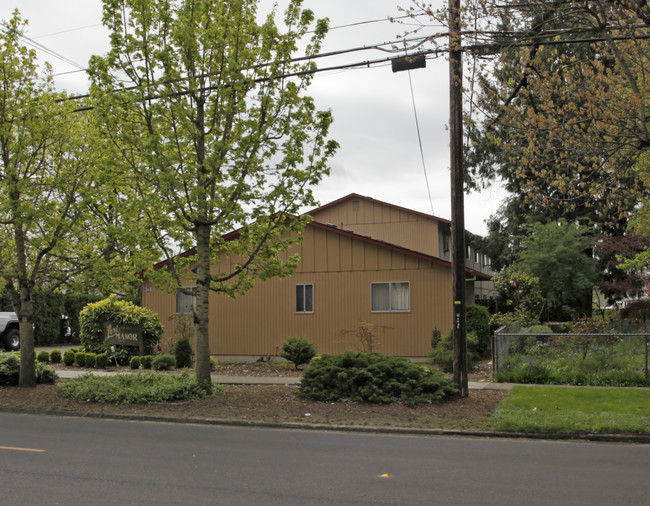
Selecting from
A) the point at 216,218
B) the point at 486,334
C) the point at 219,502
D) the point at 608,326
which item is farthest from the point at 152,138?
the point at 608,326

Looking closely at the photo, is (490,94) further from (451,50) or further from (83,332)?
(83,332)

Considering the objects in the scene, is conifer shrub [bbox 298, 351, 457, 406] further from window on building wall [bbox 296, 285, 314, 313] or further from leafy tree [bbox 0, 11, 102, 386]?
window on building wall [bbox 296, 285, 314, 313]

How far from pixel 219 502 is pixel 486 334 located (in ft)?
50.9

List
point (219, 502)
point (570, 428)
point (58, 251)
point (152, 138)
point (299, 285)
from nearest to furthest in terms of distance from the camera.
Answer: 1. point (219, 502)
2. point (570, 428)
3. point (152, 138)
4. point (58, 251)
5. point (299, 285)

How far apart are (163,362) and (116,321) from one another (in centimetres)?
297

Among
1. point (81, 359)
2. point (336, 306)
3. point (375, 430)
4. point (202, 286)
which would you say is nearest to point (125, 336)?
point (81, 359)

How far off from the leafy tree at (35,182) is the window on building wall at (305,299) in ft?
28.4

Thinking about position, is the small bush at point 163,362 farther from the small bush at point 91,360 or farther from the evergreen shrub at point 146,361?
the small bush at point 91,360

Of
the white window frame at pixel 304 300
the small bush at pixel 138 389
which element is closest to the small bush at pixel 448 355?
the white window frame at pixel 304 300

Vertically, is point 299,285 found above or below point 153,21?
below

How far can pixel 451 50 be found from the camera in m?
11.7

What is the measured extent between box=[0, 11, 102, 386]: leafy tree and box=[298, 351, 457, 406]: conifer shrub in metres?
6.07

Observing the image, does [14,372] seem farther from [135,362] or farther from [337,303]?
[337,303]

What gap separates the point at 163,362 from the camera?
1870cm
